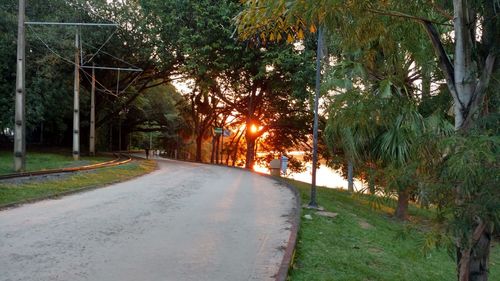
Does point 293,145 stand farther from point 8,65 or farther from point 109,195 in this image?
point 109,195

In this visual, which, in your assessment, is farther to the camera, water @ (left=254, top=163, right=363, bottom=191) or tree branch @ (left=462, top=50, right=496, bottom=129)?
water @ (left=254, top=163, right=363, bottom=191)

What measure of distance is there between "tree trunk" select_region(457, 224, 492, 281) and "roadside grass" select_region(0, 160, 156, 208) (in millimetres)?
9802

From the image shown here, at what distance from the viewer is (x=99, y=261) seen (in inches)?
242

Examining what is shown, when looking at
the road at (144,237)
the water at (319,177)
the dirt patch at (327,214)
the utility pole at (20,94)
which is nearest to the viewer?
the road at (144,237)

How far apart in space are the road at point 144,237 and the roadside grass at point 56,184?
26.6 inches

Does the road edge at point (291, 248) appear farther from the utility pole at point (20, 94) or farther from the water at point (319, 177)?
the water at point (319, 177)

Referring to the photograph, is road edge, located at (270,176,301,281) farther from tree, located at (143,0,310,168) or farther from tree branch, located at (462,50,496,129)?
tree, located at (143,0,310,168)

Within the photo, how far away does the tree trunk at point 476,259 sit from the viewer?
3062mm

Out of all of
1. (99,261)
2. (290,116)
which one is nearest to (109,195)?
(99,261)

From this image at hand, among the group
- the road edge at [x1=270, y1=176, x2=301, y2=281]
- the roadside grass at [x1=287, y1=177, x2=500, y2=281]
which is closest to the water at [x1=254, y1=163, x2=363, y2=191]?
the road edge at [x1=270, y1=176, x2=301, y2=281]

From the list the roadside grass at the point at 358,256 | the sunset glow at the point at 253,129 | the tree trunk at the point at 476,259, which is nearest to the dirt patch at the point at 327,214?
the roadside grass at the point at 358,256

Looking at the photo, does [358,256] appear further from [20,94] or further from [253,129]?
[253,129]

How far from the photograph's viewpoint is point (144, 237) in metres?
7.71

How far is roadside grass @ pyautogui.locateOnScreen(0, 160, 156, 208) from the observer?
1150 cm
